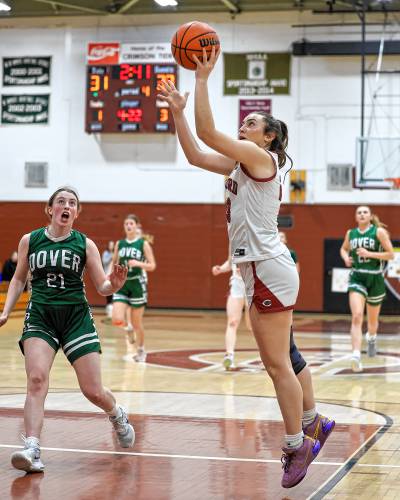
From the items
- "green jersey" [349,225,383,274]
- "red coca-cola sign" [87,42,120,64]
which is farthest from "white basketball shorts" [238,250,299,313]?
"red coca-cola sign" [87,42,120,64]

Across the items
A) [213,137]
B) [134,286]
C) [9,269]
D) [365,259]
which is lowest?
[9,269]

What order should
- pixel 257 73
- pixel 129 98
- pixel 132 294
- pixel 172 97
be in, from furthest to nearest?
pixel 257 73 → pixel 129 98 → pixel 132 294 → pixel 172 97

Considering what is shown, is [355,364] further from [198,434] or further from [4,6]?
[4,6]

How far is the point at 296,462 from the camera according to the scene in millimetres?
5355

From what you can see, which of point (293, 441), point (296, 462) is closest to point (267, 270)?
point (293, 441)

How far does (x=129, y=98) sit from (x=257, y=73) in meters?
3.36

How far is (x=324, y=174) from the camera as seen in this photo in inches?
944

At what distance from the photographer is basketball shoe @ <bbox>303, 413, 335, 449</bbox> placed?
5836 mm

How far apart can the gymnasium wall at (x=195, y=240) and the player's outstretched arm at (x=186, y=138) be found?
18.4 meters

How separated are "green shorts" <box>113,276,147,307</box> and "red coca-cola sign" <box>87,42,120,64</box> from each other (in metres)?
12.7

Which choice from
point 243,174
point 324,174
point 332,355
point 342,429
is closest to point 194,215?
point 324,174

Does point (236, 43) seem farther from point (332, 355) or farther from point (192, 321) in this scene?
point (332, 355)

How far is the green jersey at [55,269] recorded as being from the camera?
6.18m

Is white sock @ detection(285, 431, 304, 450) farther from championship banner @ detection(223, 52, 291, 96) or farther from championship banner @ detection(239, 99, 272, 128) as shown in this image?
championship banner @ detection(223, 52, 291, 96)
